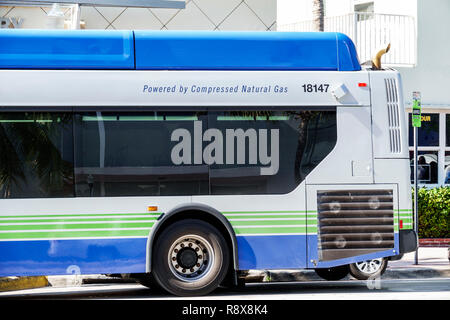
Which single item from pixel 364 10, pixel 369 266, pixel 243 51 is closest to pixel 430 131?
pixel 364 10

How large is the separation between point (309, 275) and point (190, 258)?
4.09 meters

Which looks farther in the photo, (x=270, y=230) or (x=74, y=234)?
(x=270, y=230)

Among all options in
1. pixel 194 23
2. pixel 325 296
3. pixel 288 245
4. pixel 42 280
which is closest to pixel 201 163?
pixel 288 245

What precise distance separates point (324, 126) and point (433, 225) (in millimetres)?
9589

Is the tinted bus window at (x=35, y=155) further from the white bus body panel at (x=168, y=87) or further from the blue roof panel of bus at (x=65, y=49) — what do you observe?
the blue roof panel of bus at (x=65, y=49)

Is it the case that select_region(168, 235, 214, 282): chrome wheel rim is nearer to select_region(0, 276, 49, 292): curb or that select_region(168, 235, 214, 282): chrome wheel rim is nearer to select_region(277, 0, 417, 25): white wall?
select_region(0, 276, 49, 292): curb

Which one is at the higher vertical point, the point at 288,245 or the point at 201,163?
the point at 201,163

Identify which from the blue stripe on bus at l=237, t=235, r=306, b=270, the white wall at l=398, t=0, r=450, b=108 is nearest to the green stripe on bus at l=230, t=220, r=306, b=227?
the blue stripe on bus at l=237, t=235, r=306, b=270

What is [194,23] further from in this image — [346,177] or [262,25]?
[346,177]

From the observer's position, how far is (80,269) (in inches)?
416

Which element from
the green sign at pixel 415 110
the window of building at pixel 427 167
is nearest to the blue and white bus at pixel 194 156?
the green sign at pixel 415 110

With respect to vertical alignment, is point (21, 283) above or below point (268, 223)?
below

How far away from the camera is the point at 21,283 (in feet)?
45.8

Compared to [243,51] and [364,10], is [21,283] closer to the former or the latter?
[243,51]
